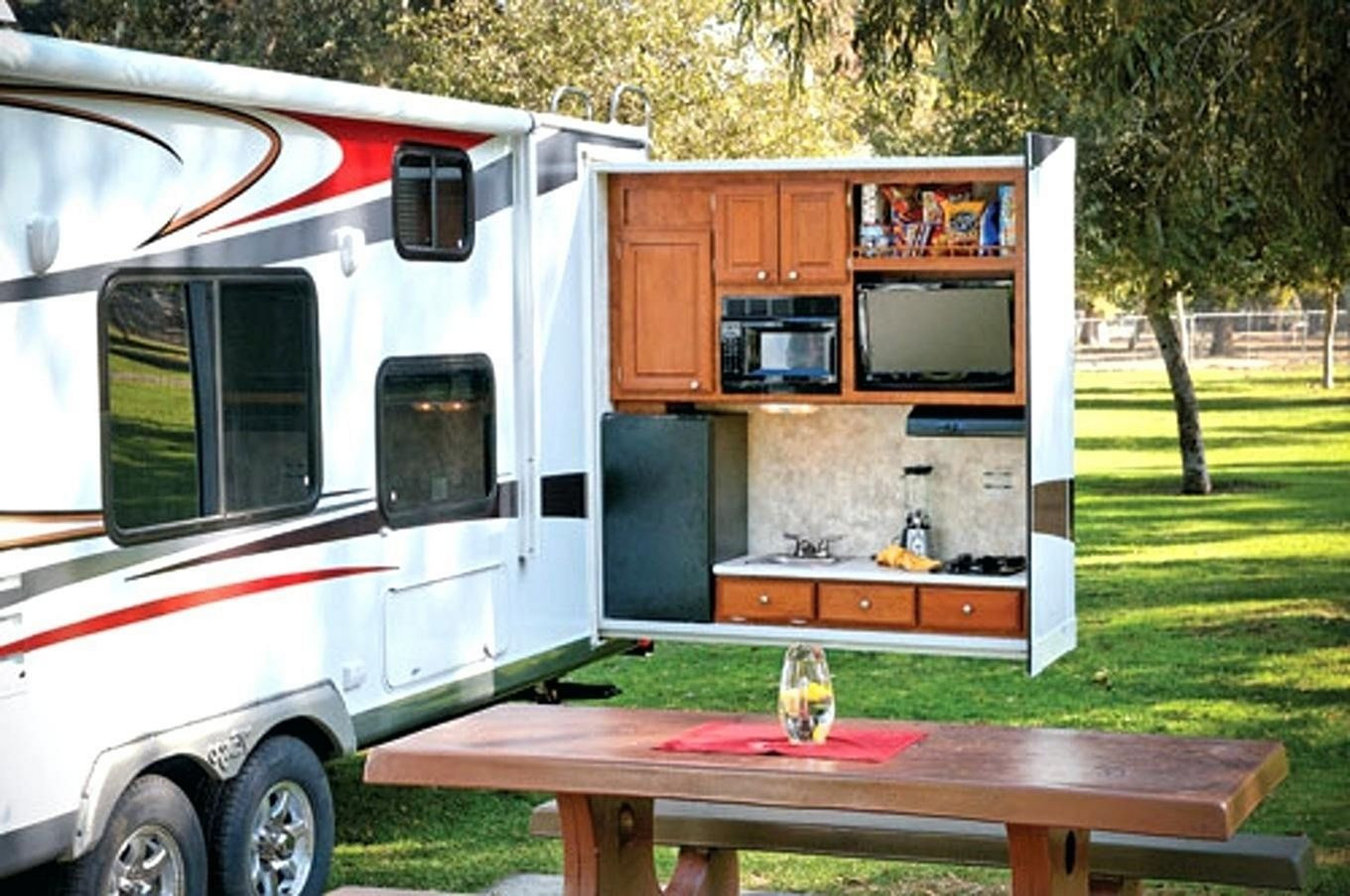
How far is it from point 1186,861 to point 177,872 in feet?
9.26

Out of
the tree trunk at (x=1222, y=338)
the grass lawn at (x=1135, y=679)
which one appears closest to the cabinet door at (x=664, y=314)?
the grass lawn at (x=1135, y=679)

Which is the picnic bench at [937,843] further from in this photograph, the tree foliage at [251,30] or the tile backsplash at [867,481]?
the tree foliage at [251,30]

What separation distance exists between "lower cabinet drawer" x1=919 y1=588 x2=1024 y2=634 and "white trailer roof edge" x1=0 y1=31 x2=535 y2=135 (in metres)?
2.43

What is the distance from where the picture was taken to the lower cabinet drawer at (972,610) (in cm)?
967

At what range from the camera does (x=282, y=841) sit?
25.7 feet

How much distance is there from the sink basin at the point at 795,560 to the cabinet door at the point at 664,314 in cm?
79

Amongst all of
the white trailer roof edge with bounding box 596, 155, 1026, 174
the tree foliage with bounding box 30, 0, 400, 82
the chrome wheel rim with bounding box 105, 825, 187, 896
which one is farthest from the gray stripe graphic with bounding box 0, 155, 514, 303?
the tree foliage with bounding box 30, 0, 400, 82

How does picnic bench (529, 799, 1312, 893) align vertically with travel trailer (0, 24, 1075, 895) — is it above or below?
below

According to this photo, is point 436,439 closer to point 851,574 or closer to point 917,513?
point 851,574

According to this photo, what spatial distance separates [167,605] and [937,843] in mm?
2251

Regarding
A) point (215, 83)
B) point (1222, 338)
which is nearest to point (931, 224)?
point (215, 83)

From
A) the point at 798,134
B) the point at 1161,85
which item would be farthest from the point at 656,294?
the point at 798,134

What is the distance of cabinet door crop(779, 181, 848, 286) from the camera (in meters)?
9.97

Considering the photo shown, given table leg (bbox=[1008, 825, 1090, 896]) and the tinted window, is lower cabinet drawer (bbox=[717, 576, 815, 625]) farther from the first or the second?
table leg (bbox=[1008, 825, 1090, 896])
